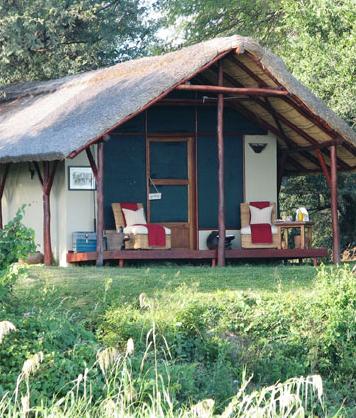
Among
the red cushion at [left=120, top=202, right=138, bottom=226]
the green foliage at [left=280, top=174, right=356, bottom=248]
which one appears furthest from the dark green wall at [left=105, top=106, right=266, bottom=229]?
the green foliage at [left=280, top=174, right=356, bottom=248]

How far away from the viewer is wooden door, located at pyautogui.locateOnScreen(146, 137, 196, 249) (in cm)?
→ 1841

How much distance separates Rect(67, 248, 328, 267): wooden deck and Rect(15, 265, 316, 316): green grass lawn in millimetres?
1125

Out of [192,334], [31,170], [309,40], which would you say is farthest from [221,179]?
[192,334]

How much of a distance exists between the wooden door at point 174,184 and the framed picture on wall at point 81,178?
1065 millimetres

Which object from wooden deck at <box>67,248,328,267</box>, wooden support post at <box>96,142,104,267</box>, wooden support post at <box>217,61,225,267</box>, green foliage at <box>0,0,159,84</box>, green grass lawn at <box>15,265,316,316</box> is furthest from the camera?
green foliage at <box>0,0,159,84</box>

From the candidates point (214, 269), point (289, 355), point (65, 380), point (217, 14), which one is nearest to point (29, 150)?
point (214, 269)

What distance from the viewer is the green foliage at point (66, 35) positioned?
75.2 feet

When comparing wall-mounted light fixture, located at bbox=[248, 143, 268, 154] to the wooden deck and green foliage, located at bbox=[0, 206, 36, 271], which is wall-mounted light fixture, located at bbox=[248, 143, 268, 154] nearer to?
the wooden deck

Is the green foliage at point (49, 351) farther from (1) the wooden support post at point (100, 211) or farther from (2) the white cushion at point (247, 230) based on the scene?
(2) the white cushion at point (247, 230)

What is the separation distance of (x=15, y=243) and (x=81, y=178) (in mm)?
6602

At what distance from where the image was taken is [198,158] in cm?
1864

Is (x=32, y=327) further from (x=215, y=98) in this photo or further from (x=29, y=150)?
(x=215, y=98)

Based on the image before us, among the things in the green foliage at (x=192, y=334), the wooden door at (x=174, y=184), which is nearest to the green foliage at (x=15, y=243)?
the green foliage at (x=192, y=334)

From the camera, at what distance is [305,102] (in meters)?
17.3
